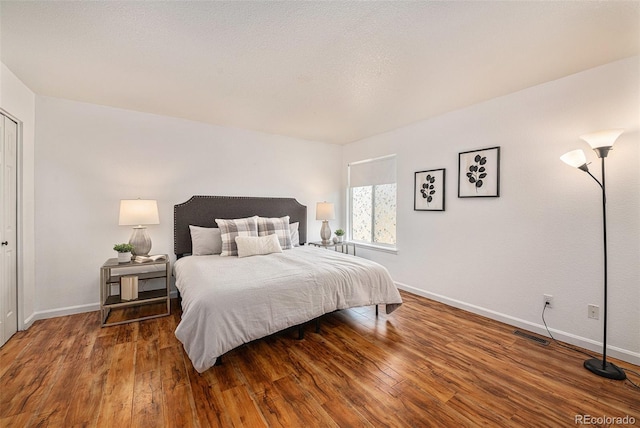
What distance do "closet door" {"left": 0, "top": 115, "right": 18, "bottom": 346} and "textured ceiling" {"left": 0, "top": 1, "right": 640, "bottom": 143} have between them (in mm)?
609

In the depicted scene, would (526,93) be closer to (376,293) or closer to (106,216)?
(376,293)

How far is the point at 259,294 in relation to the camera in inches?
83.0

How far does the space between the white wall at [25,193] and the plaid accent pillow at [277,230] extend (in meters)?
2.37

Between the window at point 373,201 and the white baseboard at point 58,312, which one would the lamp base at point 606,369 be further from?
the white baseboard at point 58,312

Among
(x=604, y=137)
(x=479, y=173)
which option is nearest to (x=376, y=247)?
(x=479, y=173)

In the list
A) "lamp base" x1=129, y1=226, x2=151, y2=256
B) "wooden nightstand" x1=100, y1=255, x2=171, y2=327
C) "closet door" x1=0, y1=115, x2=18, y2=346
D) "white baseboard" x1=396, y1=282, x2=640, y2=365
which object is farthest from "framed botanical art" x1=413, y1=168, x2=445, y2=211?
"closet door" x1=0, y1=115, x2=18, y2=346

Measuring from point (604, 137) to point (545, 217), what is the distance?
841 millimetres

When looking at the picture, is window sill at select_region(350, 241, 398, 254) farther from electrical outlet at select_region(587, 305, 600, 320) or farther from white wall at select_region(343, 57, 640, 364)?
electrical outlet at select_region(587, 305, 600, 320)

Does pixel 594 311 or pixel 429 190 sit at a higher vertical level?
pixel 429 190

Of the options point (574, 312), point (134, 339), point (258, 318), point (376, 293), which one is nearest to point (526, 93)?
point (574, 312)

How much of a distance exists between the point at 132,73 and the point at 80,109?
1252 mm

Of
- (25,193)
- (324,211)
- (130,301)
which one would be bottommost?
(130,301)

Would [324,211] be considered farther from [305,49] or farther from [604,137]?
[604,137]

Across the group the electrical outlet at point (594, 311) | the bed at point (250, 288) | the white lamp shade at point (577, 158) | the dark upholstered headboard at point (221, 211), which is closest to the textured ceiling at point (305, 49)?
the white lamp shade at point (577, 158)
